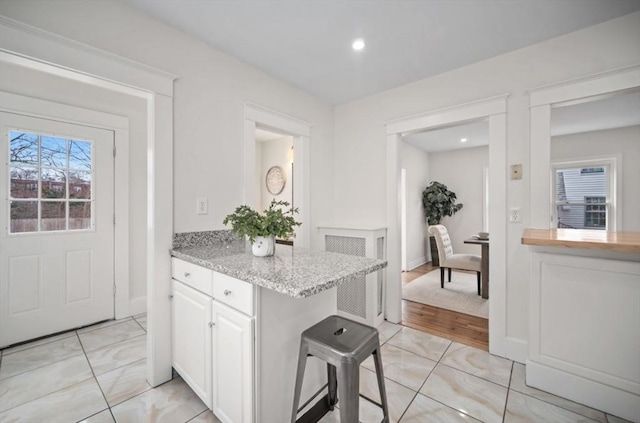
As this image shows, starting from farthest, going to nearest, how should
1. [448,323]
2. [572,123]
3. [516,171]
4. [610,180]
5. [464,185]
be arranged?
[464,185] → [610,180] → [572,123] → [448,323] → [516,171]

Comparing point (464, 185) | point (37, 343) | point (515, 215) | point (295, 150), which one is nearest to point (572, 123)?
point (464, 185)

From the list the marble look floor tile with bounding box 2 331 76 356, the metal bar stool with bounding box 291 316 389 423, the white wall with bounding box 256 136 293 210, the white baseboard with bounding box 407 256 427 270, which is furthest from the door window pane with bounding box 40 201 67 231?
the white baseboard with bounding box 407 256 427 270

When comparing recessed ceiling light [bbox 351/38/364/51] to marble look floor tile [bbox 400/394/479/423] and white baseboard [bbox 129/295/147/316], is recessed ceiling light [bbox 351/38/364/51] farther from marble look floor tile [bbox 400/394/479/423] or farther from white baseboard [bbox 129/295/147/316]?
white baseboard [bbox 129/295/147/316]

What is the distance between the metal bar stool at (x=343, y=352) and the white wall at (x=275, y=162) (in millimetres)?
3611

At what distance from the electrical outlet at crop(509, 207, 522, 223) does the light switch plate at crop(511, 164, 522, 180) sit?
0.84 feet

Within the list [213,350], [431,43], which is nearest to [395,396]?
[213,350]

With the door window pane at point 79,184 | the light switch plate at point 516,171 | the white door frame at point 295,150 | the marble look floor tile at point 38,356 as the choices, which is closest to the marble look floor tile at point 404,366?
the white door frame at point 295,150

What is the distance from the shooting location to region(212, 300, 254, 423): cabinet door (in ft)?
4.09

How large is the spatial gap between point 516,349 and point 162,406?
2619 millimetres

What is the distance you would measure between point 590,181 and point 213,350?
6.49 m

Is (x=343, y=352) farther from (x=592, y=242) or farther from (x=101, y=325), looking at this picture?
(x=101, y=325)

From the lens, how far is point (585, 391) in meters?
1.68

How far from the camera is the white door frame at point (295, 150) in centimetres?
236

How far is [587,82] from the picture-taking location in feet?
6.38
